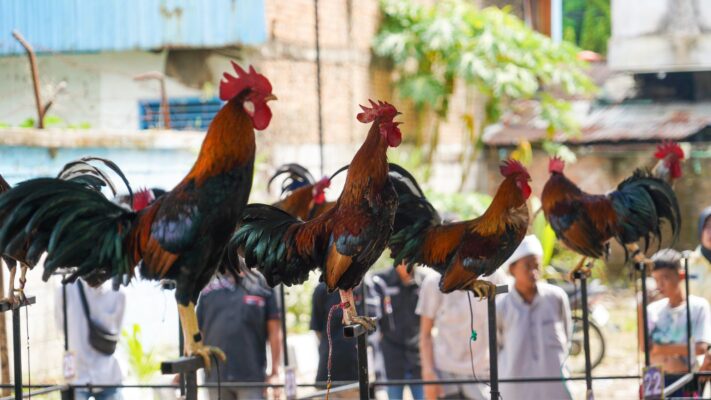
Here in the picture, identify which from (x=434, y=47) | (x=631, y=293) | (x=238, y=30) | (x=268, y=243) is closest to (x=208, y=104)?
(x=238, y=30)

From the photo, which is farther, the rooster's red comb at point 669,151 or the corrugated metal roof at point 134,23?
the corrugated metal roof at point 134,23

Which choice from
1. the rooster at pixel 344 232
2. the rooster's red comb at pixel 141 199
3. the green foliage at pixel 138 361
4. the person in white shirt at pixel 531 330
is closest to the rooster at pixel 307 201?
the rooster's red comb at pixel 141 199

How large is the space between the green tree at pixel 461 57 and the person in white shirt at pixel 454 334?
6906 mm

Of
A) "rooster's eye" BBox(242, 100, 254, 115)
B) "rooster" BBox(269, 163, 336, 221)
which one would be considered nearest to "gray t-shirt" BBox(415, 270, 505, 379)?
"rooster" BBox(269, 163, 336, 221)

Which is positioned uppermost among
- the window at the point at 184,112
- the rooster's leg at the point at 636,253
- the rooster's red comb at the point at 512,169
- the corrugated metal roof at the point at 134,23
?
the corrugated metal roof at the point at 134,23

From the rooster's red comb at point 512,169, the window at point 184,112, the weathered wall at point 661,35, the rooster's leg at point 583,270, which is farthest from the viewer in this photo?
the weathered wall at point 661,35

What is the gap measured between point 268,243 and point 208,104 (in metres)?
6.99

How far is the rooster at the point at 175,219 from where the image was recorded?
3.21 metres

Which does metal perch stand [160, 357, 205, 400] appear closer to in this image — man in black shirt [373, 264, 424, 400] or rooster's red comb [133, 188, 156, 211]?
rooster's red comb [133, 188, 156, 211]

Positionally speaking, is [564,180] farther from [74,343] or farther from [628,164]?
[628,164]

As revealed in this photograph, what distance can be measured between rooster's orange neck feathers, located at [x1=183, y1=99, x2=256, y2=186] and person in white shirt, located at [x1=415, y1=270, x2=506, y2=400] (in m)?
2.99

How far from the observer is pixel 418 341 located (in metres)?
6.70

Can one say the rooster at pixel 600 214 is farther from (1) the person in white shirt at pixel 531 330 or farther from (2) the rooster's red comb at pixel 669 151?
(1) the person in white shirt at pixel 531 330

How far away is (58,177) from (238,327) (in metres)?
2.68
